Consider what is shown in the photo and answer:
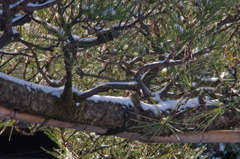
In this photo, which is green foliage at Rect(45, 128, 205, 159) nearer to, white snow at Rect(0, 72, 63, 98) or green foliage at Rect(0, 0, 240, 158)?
green foliage at Rect(0, 0, 240, 158)

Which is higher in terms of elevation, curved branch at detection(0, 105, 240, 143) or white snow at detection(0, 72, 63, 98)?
white snow at detection(0, 72, 63, 98)

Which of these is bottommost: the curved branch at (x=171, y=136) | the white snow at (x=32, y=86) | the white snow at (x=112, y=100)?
the curved branch at (x=171, y=136)

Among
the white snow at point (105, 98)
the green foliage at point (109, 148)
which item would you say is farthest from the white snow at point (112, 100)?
the green foliage at point (109, 148)

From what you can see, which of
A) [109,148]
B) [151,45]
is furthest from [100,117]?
[109,148]

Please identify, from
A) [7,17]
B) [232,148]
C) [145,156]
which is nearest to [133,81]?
[7,17]

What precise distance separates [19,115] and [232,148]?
73.2 inches

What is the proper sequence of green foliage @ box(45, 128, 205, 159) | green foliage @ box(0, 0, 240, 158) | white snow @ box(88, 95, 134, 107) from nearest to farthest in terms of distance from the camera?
green foliage @ box(0, 0, 240, 158), white snow @ box(88, 95, 134, 107), green foliage @ box(45, 128, 205, 159)

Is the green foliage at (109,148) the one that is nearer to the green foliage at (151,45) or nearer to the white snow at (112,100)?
the green foliage at (151,45)

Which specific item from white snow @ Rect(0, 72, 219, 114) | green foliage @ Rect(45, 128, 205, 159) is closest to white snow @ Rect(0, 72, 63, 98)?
white snow @ Rect(0, 72, 219, 114)

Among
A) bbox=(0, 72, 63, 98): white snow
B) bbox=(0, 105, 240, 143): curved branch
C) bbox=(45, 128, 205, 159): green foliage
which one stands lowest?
bbox=(45, 128, 205, 159): green foliage

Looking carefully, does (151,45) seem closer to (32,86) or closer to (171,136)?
(171,136)

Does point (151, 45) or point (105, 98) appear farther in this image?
point (151, 45)

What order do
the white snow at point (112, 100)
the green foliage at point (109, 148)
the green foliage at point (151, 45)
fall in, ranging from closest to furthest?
the green foliage at point (151, 45) < the white snow at point (112, 100) < the green foliage at point (109, 148)

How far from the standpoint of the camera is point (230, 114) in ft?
2.68
